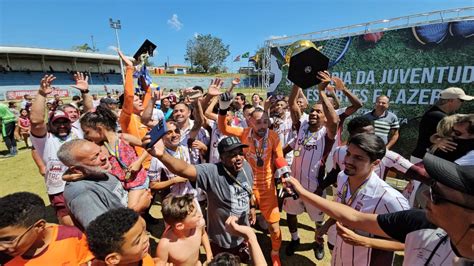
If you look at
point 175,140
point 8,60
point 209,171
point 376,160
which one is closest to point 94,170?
point 209,171

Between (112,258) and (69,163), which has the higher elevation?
(69,163)

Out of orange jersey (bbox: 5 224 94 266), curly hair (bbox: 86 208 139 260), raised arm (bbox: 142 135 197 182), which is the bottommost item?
orange jersey (bbox: 5 224 94 266)

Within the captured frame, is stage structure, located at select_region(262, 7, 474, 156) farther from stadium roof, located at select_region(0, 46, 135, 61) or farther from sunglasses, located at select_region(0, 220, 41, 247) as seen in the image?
stadium roof, located at select_region(0, 46, 135, 61)

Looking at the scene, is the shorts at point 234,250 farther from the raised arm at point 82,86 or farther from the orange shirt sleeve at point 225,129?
the raised arm at point 82,86

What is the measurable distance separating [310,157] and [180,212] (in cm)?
243

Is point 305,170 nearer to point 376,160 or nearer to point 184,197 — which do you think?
point 376,160

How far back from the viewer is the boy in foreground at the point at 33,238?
55.5 inches

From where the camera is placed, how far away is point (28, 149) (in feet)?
37.1

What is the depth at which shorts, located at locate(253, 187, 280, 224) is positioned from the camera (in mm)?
3562

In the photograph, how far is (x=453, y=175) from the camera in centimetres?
110

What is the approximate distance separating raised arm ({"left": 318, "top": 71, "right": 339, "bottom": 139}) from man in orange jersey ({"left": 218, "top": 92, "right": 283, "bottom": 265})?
80cm

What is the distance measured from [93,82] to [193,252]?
2031 inches

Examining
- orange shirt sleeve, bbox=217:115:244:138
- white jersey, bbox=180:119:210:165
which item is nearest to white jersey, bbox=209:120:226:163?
white jersey, bbox=180:119:210:165

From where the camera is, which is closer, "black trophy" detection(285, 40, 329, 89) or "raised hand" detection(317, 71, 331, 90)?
"raised hand" detection(317, 71, 331, 90)
